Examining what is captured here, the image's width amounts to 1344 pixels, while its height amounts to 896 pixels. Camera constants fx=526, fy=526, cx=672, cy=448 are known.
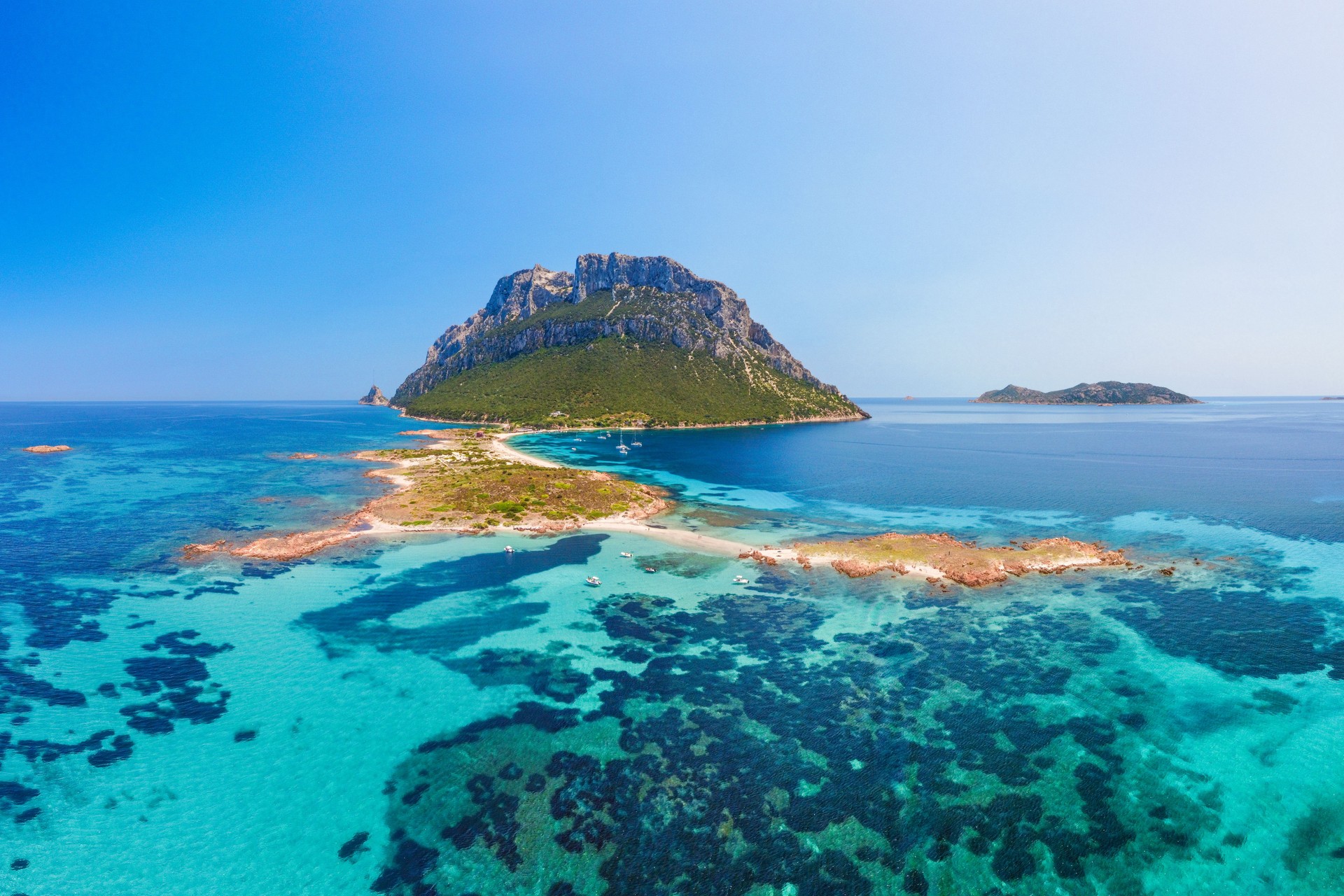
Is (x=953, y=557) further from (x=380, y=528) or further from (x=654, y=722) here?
(x=380, y=528)

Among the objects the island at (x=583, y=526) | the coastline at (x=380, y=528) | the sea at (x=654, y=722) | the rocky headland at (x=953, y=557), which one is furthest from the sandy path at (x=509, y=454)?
the rocky headland at (x=953, y=557)

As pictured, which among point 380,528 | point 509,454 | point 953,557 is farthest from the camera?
point 509,454

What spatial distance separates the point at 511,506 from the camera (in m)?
86.6

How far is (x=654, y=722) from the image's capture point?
1378 inches

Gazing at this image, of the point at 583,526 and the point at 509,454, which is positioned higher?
the point at 509,454

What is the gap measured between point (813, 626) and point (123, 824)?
1820 inches

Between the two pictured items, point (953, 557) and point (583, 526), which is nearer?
point (953, 557)

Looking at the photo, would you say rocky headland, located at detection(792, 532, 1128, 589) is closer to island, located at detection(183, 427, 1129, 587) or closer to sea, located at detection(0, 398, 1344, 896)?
island, located at detection(183, 427, 1129, 587)

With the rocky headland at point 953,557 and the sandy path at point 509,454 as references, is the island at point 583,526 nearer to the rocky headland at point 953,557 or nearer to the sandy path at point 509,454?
the rocky headland at point 953,557

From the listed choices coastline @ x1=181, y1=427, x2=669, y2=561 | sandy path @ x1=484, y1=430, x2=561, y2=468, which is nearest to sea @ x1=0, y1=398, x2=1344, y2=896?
coastline @ x1=181, y1=427, x2=669, y2=561

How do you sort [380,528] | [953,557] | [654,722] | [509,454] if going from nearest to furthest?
1. [654,722]
2. [953,557]
3. [380,528]
4. [509,454]

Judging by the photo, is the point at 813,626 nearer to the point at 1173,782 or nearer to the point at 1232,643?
the point at 1173,782

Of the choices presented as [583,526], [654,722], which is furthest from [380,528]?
[654,722]

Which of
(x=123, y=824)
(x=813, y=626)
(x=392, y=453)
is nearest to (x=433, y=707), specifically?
(x=123, y=824)
